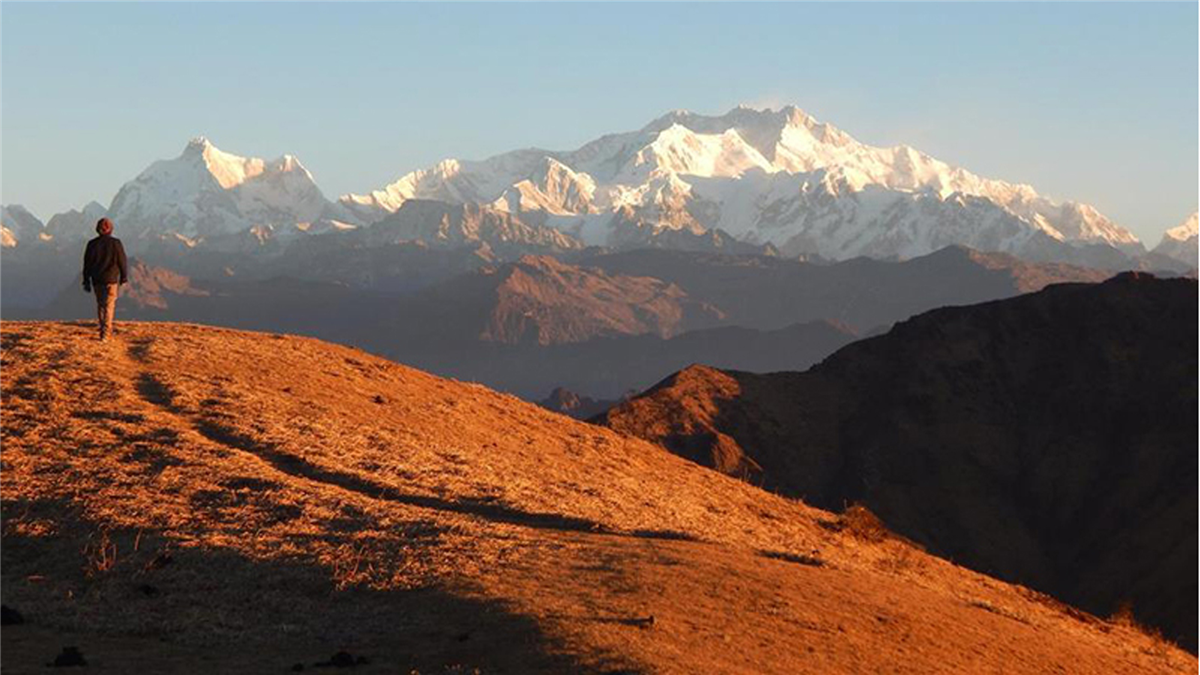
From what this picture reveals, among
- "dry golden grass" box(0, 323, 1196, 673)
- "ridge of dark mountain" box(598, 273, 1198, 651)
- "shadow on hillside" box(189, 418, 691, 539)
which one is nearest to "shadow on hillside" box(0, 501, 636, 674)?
"dry golden grass" box(0, 323, 1196, 673)

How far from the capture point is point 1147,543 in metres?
94.1

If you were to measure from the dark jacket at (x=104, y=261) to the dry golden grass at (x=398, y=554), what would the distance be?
76.9 inches

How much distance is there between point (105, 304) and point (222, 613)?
58.9 ft

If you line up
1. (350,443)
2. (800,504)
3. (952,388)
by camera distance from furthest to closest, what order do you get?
(952,388)
(800,504)
(350,443)

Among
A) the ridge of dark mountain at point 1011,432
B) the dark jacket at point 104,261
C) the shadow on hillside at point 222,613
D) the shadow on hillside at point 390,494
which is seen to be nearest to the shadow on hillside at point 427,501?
the shadow on hillside at point 390,494

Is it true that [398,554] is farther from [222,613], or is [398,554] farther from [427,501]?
[427,501]

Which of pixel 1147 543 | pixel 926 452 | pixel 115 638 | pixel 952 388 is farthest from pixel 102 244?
pixel 952 388

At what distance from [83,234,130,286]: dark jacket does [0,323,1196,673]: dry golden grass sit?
1952 mm

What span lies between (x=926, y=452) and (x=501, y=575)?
314 feet

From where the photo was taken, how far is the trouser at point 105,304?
33.5 m

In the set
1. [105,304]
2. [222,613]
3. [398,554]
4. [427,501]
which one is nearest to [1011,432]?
[105,304]

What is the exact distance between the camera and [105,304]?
34094mm

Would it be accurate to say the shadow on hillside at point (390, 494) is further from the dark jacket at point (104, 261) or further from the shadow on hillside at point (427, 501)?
the dark jacket at point (104, 261)

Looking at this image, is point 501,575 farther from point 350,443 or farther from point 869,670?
point 350,443
